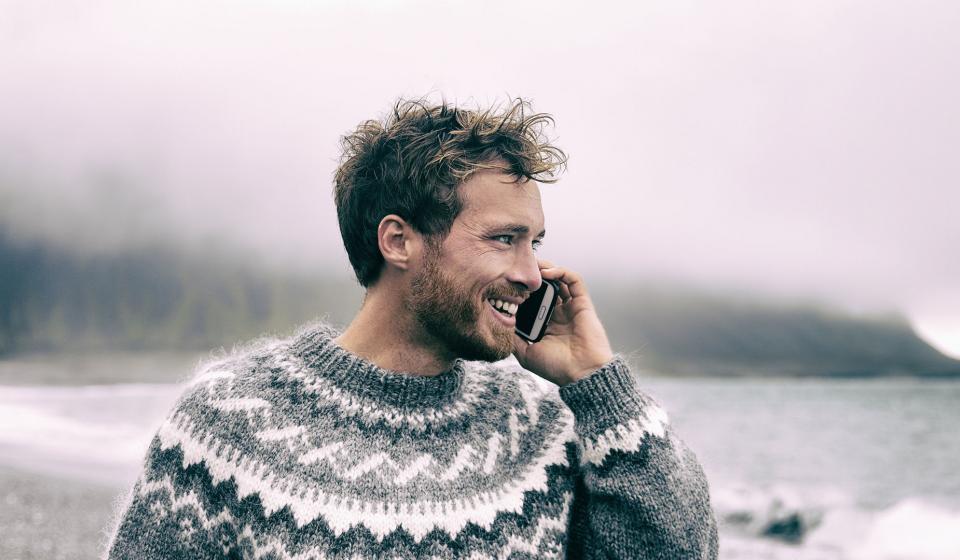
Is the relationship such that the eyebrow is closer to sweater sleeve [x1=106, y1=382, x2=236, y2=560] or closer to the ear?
the ear

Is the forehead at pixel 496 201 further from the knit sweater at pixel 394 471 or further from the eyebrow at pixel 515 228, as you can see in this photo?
the knit sweater at pixel 394 471

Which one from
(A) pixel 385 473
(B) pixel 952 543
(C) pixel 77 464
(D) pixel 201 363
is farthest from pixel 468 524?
(B) pixel 952 543

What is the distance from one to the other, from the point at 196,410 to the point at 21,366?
5984 cm

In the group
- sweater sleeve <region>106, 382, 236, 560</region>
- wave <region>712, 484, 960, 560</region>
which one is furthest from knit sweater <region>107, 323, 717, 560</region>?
wave <region>712, 484, 960, 560</region>

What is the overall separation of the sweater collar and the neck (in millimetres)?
48

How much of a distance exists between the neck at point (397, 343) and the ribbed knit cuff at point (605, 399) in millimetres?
420

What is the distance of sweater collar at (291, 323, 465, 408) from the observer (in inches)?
103

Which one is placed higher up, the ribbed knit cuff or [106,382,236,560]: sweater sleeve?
the ribbed knit cuff

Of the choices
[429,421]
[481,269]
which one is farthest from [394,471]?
[481,269]

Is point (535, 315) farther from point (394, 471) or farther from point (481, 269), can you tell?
point (394, 471)

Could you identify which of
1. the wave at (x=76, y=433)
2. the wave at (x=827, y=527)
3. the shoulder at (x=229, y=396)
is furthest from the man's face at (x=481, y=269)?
the wave at (x=827, y=527)

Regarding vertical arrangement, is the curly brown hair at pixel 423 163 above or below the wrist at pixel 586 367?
above

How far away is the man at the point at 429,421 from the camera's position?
7.84 ft

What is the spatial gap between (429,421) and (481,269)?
0.50 metres
